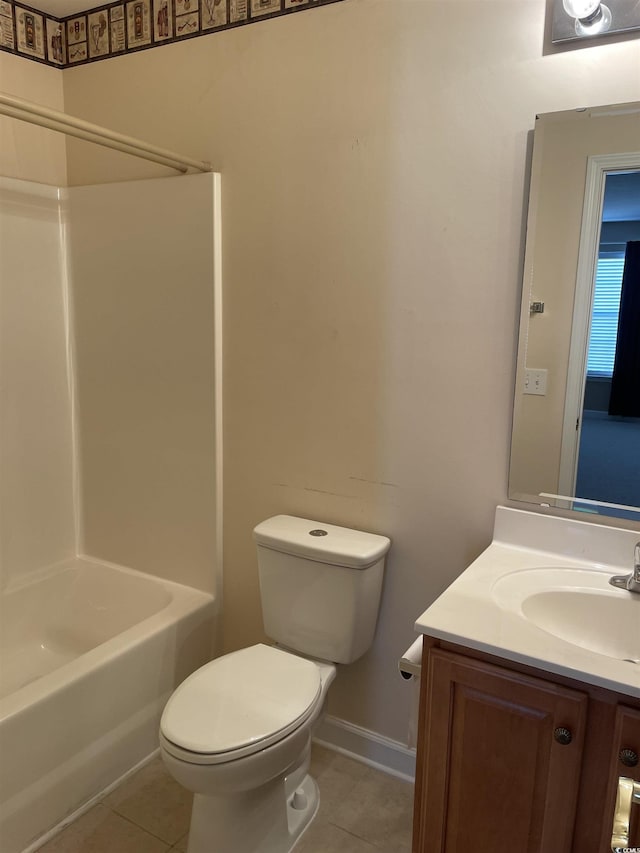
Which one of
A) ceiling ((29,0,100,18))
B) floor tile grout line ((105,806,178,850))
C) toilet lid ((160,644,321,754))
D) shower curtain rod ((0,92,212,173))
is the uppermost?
ceiling ((29,0,100,18))

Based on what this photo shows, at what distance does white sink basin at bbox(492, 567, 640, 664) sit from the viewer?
140 centimetres

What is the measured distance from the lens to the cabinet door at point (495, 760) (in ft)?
3.89

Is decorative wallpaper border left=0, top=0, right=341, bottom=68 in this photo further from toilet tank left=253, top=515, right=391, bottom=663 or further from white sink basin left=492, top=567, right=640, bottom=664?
white sink basin left=492, top=567, right=640, bottom=664

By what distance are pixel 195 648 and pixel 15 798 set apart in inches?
27.3

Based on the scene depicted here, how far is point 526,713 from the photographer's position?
1.21m

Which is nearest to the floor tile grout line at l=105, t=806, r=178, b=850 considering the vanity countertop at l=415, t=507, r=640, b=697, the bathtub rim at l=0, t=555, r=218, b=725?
the bathtub rim at l=0, t=555, r=218, b=725

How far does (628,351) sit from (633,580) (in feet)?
1.75

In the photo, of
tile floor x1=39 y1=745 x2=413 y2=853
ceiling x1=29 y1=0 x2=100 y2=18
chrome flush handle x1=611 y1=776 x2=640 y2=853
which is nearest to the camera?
chrome flush handle x1=611 y1=776 x2=640 y2=853

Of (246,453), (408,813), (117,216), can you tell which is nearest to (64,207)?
(117,216)

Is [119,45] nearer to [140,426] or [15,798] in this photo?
[140,426]

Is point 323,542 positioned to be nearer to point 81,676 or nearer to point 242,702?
point 242,702

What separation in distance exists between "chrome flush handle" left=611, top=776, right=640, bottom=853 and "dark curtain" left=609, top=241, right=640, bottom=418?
0.94m

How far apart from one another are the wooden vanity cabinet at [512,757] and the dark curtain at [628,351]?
695mm

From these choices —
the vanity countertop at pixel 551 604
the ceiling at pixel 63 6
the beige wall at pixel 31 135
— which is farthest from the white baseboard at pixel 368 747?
the ceiling at pixel 63 6
